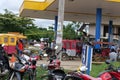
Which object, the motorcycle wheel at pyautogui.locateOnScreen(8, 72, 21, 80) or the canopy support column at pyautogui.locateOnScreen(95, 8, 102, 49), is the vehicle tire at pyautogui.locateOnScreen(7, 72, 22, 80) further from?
the canopy support column at pyautogui.locateOnScreen(95, 8, 102, 49)

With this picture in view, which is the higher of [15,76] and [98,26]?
[98,26]

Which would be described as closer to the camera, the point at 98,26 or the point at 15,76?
the point at 15,76

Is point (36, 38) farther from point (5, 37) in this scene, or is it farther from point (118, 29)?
point (5, 37)

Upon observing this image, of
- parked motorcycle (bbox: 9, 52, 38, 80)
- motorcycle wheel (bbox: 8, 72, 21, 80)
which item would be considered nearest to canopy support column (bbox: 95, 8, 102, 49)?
parked motorcycle (bbox: 9, 52, 38, 80)

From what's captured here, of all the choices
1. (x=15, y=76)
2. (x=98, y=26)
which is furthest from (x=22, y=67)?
(x=98, y=26)

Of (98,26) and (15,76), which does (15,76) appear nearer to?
(15,76)

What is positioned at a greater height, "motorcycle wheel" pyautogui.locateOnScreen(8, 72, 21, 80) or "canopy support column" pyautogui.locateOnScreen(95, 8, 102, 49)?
"canopy support column" pyautogui.locateOnScreen(95, 8, 102, 49)

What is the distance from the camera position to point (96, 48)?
25.5 meters

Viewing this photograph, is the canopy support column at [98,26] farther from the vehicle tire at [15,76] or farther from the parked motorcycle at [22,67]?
the vehicle tire at [15,76]

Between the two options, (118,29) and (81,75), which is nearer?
(81,75)

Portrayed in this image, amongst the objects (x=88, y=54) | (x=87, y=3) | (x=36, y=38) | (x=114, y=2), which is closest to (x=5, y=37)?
(x=87, y=3)

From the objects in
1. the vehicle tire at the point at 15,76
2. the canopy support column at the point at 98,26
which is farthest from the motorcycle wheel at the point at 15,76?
the canopy support column at the point at 98,26

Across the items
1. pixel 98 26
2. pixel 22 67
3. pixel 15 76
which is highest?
pixel 98 26

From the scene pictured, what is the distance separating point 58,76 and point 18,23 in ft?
157
